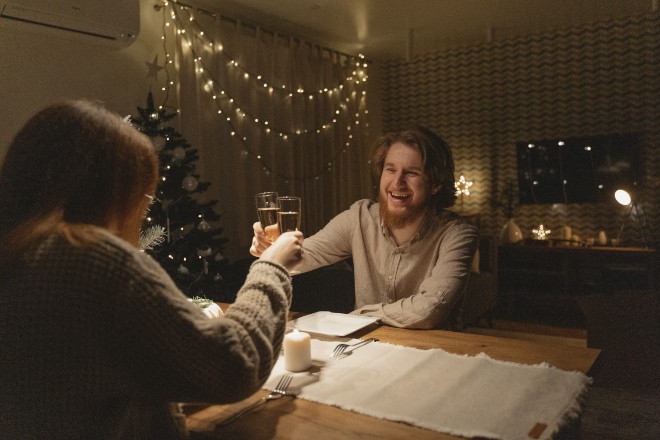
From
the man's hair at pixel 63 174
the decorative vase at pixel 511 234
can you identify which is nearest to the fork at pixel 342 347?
the man's hair at pixel 63 174

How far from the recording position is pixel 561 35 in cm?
559

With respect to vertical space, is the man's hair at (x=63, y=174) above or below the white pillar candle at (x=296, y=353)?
above

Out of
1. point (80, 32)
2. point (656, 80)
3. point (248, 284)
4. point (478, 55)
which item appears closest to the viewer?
point (248, 284)

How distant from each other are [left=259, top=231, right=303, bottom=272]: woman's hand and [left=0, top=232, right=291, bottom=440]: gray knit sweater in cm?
29

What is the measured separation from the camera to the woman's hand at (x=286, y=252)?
3.58 ft

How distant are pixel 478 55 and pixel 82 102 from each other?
5893mm

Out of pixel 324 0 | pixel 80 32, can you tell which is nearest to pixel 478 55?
pixel 324 0

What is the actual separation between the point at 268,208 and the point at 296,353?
1.33 feet

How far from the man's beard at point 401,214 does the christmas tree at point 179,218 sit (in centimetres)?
168

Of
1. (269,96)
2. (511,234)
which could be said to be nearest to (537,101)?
(511,234)

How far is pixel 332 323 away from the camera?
1.58 meters

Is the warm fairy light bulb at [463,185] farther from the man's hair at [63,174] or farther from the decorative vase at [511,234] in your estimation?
the man's hair at [63,174]

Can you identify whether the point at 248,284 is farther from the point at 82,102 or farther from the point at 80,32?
the point at 80,32

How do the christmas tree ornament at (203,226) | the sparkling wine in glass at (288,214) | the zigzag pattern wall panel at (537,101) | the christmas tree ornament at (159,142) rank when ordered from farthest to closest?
the zigzag pattern wall panel at (537,101) < the christmas tree ornament at (203,226) < the christmas tree ornament at (159,142) < the sparkling wine in glass at (288,214)
